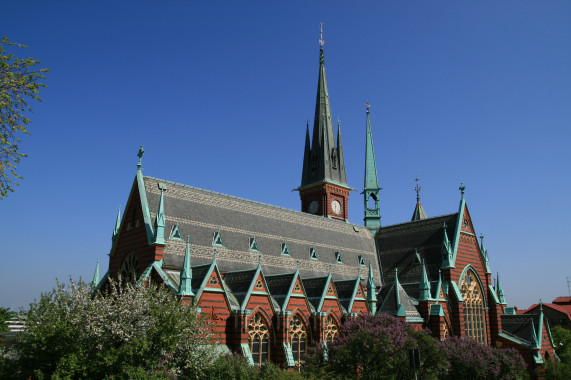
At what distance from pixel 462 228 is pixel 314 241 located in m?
15.5

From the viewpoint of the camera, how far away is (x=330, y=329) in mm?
39125

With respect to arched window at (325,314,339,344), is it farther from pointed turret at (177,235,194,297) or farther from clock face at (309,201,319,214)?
clock face at (309,201,319,214)

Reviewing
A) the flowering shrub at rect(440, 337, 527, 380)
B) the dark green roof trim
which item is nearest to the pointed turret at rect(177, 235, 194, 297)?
the dark green roof trim

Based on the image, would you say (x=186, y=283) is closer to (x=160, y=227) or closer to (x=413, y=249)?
(x=160, y=227)

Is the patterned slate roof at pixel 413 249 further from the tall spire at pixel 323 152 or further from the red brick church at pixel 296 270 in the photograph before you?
the tall spire at pixel 323 152

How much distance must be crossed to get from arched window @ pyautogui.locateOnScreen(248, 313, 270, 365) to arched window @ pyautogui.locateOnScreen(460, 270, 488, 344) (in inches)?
877

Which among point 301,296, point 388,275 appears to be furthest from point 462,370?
point 388,275

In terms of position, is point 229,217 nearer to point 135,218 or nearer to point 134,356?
point 135,218

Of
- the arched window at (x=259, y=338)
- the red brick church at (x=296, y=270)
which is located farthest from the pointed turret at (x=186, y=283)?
the arched window at (x=259, y=338)

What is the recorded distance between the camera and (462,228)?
51.3m

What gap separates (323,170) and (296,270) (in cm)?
2884

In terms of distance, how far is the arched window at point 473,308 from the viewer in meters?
48.5

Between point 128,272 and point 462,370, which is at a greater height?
point 128,272

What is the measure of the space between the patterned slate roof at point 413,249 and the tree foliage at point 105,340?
1078 inches
